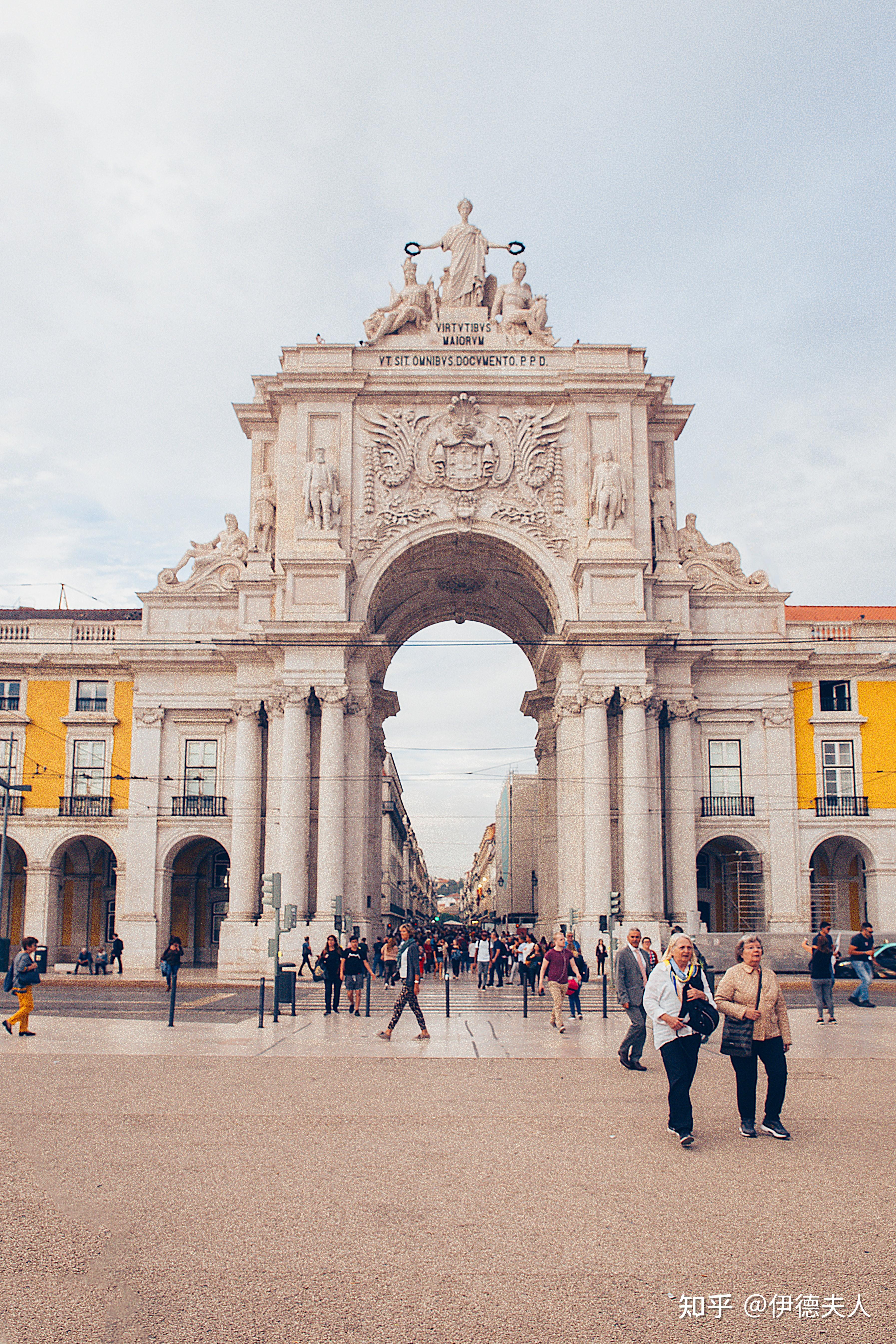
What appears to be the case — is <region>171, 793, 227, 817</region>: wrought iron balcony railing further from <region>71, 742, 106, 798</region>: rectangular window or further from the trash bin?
the trash bin

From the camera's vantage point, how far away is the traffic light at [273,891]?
26859mm

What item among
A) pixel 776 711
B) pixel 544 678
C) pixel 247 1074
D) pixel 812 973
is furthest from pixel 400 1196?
pixel 544 678

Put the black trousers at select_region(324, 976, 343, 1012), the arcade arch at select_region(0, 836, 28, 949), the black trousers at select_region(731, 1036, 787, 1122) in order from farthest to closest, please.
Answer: the arcade arch at select_region(0, 836, 28, 949) < the black trousers at select_region(324, 976, 343, 1012) < the black trousers at select_region(731, 1036, 787, 1122)

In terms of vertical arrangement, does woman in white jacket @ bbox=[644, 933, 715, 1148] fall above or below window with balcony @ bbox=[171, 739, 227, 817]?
below

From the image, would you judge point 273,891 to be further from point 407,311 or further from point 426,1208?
point 407,311

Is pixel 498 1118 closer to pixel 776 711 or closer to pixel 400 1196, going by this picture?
pixel 400 1196

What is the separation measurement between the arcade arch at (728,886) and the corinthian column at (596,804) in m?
6.18

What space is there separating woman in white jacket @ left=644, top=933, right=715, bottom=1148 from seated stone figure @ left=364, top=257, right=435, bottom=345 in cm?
3650

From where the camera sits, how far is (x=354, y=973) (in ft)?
81.4

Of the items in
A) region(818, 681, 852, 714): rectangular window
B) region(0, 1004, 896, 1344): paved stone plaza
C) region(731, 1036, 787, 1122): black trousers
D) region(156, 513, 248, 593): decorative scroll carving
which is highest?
region(156, 513, 248, 593): decorative scroll carving

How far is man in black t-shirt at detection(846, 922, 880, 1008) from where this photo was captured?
26.5 meters

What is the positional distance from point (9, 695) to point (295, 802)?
14.6 meters

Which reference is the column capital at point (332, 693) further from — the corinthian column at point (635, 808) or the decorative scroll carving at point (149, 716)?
the corinthian column at point (635, 808)

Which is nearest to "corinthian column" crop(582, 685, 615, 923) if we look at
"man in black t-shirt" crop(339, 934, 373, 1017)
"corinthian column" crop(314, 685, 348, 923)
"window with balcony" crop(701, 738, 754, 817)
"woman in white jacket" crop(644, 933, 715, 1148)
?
"window with balcony" crop(701, 738, 754, 817)
